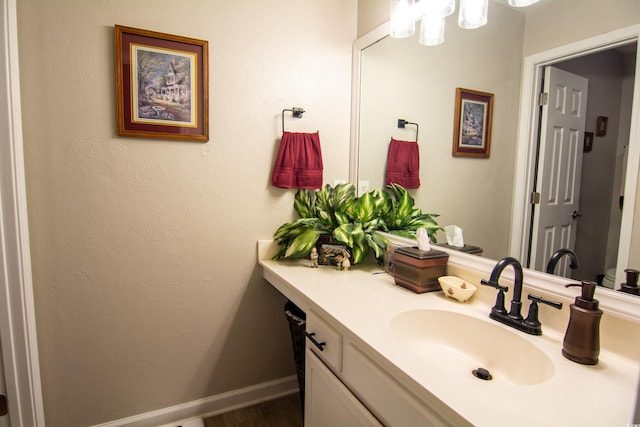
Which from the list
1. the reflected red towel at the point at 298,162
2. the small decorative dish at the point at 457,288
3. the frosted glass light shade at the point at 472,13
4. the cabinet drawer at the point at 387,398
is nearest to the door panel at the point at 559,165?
the small decorative dish at the point at 457,288

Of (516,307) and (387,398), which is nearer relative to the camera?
(387,398)

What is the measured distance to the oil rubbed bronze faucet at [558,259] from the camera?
1.01 m

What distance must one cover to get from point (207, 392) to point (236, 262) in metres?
0.70

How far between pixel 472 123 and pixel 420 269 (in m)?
0.64

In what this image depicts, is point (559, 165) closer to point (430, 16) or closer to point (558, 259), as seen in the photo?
point (558, 259)

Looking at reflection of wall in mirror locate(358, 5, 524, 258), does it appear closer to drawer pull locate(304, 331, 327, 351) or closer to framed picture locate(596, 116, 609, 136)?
framed picture locate(596, 116, 609, 136)

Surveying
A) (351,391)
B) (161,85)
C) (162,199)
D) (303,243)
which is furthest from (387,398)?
(161,85)

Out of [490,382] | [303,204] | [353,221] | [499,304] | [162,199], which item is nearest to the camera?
[490,382]

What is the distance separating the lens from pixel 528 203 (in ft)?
3.90

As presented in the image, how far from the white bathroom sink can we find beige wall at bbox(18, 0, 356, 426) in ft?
3.04

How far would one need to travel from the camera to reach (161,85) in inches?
58.9

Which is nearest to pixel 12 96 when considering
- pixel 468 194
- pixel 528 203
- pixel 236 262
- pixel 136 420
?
pixel 236 262

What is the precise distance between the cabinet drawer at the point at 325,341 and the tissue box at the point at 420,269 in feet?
1.29

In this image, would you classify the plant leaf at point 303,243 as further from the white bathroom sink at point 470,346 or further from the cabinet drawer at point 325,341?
the white bathroom sink at point 470,346
